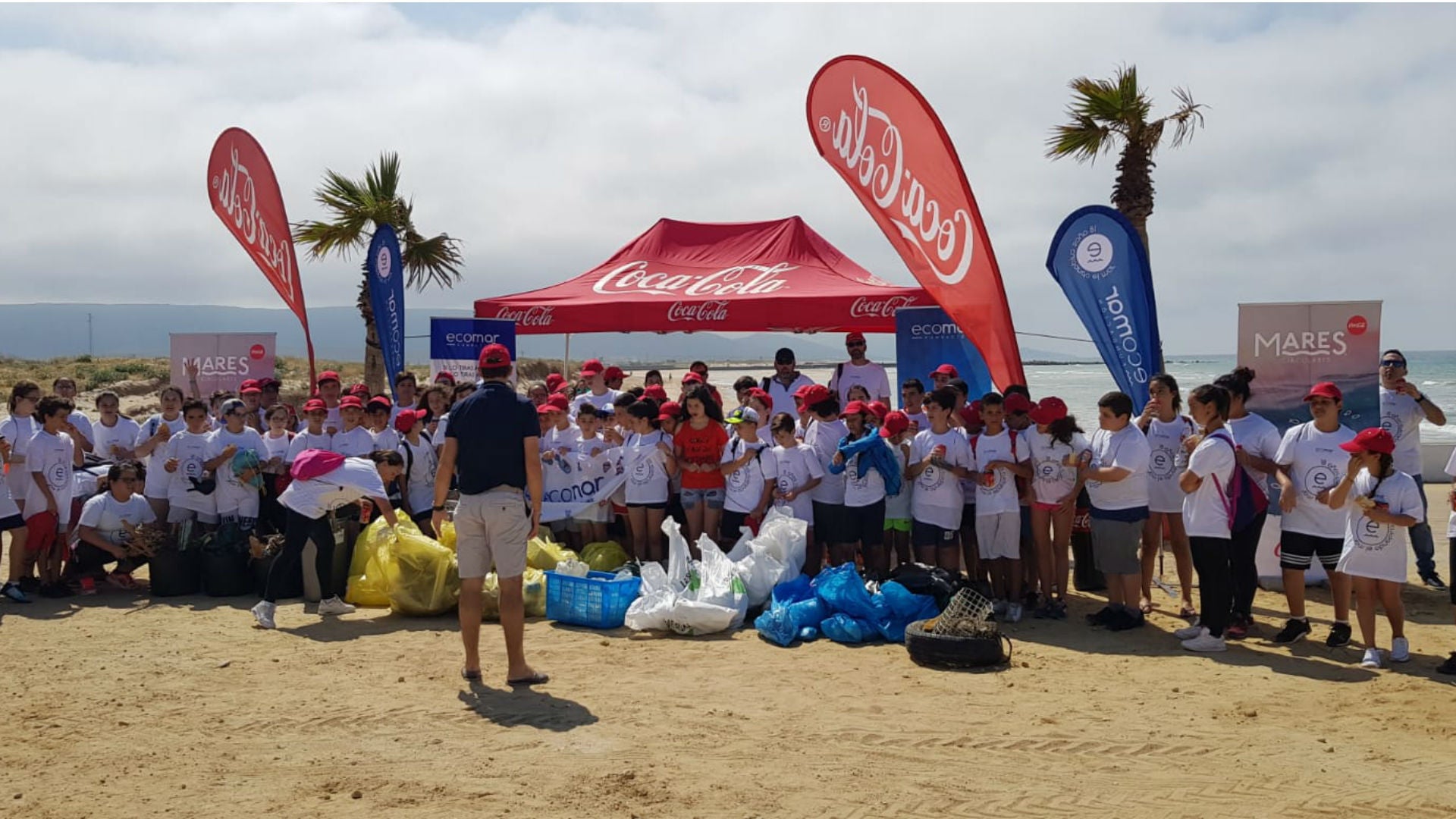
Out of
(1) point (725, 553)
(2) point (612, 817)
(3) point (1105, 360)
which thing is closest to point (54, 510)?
(1) point (725, 553)

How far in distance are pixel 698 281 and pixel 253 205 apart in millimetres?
5163

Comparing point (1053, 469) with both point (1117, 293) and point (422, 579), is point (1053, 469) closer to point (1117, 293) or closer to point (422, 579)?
point (1117, 293)

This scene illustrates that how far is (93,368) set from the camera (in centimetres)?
3775

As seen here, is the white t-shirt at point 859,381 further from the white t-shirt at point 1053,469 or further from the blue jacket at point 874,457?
the white t-shirt at point 1053,469

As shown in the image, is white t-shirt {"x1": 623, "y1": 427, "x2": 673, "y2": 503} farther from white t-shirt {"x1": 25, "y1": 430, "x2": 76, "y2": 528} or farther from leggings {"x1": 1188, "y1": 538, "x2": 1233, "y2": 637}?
white t-shirt {"x1": 25, "y1": 430, "x2": 76, "y2": 528}

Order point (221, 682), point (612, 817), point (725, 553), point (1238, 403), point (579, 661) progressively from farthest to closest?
1. point (725, 553)
2. point (1238, 403)
3. point (579, 661)
4. point (221, 682)
5. point (612, 817)

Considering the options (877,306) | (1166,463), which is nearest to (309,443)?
(877,306)

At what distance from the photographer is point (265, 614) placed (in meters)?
7.16

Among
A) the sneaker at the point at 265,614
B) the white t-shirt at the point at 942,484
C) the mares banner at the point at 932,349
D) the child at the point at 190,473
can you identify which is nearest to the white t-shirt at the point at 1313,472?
the white t-shirt at the point at 942,484

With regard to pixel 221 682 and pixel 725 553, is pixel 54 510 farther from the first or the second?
pixel 725 553

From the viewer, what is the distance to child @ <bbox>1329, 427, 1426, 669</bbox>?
5.93 meters

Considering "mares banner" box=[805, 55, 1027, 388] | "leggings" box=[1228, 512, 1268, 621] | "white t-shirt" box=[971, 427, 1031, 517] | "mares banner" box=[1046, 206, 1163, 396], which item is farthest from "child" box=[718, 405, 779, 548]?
"leggings" box=[1228, 512, 1268, 621]

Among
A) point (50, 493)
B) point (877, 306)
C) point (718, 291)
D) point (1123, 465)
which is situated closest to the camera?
point (1123, 465)

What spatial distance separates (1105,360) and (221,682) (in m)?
6.35
